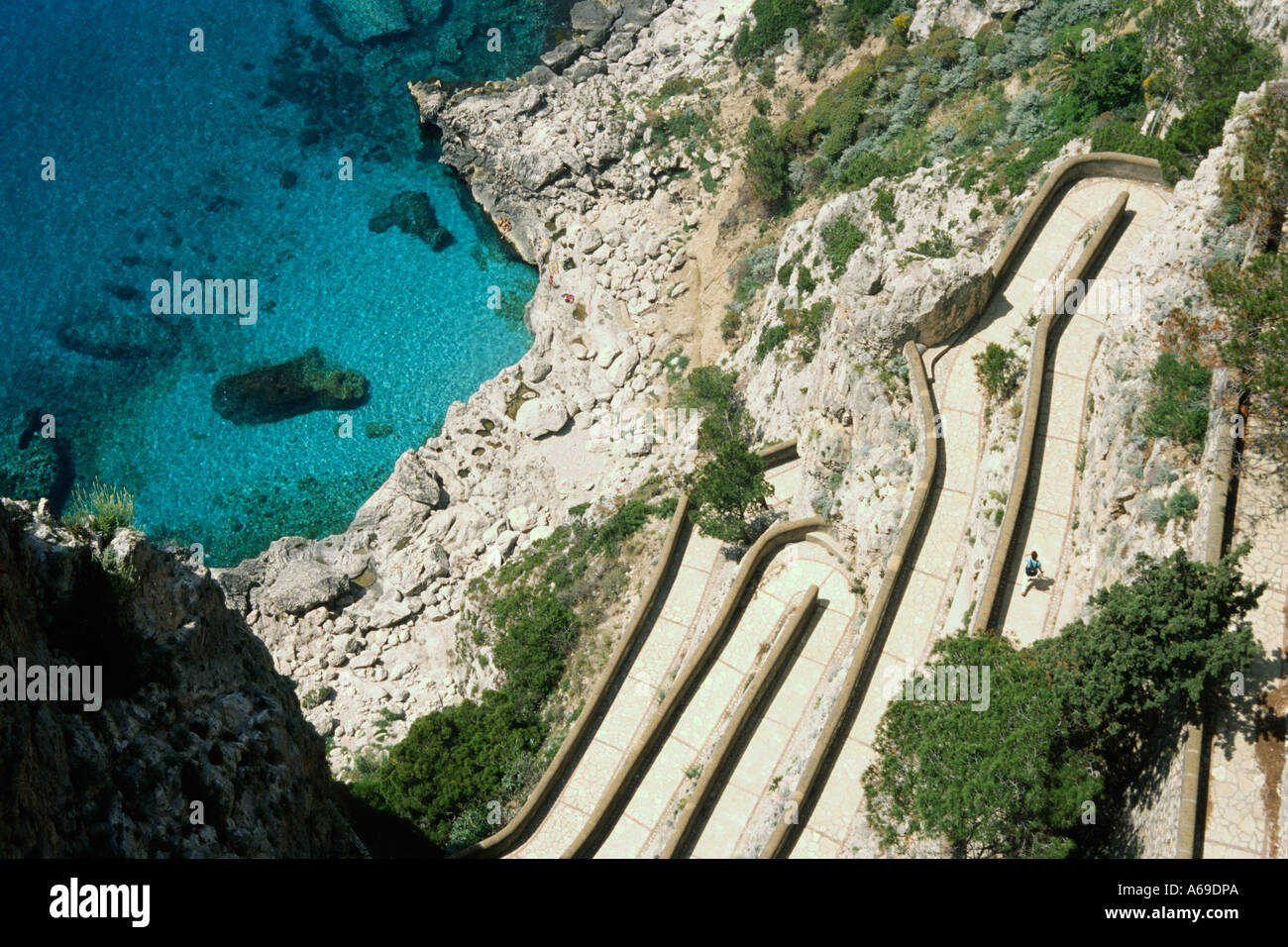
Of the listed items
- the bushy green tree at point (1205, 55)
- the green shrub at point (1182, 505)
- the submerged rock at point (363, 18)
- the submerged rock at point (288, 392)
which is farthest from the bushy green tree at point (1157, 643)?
the submerged rock at point (363, 18)

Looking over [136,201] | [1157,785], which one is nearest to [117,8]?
[136,201]

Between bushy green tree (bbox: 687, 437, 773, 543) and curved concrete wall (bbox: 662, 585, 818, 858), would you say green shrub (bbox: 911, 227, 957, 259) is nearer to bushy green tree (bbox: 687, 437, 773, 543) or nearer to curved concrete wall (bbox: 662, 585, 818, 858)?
bushy green tree (bbox: 687, 437, 773, 543)

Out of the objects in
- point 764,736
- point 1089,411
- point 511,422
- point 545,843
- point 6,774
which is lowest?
point 6,774

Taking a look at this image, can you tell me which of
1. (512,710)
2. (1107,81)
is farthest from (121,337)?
(1107,81)

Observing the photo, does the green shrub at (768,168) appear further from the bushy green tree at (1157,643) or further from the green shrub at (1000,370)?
the bushy green tree at (1157,643)

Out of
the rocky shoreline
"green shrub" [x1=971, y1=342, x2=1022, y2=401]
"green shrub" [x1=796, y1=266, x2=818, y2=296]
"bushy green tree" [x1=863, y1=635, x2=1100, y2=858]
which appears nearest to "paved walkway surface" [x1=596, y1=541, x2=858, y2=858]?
the rocky shoreline

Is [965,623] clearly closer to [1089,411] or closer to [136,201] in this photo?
[1089,411]
